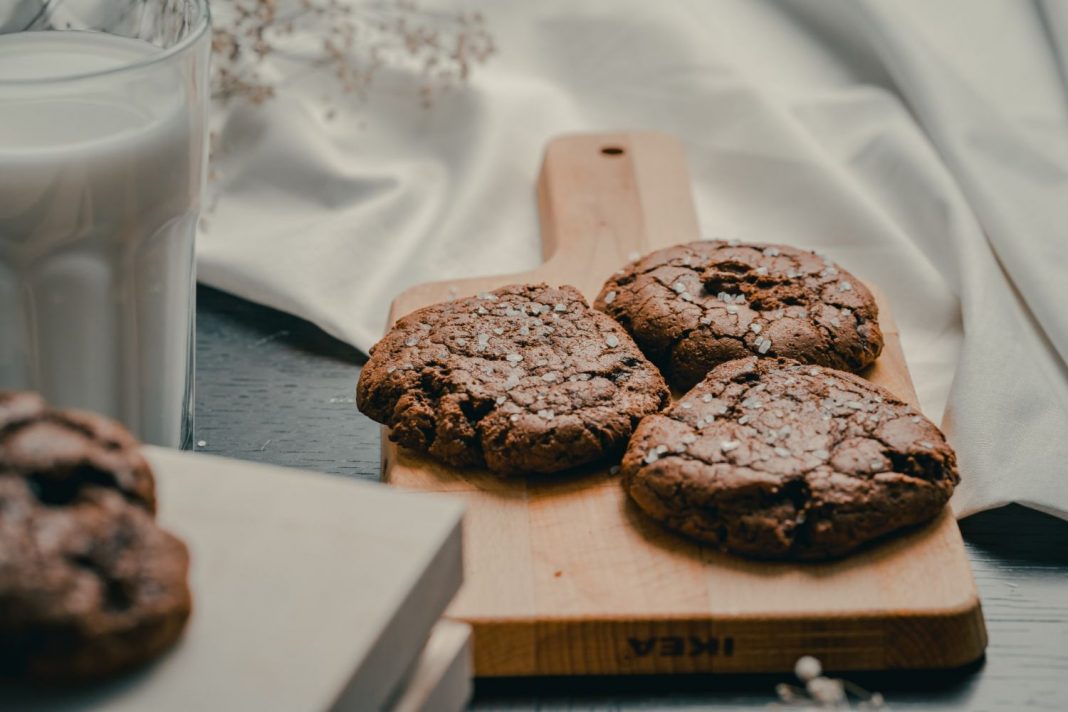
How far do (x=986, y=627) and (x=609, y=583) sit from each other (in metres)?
0.41

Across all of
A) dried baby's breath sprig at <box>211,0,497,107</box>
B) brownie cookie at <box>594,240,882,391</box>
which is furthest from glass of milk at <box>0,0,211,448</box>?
dried baby's breath sprig at <box>211,0,497,107</box>

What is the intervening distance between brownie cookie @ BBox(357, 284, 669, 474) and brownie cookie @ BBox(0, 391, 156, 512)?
59 centimetres

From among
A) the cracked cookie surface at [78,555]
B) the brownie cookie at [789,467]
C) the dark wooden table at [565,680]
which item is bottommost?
the dark wooden table at [565,680]

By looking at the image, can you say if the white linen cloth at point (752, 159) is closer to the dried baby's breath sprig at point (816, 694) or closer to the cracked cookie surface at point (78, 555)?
A: the dried baby's breath sprig at point (816, 694)

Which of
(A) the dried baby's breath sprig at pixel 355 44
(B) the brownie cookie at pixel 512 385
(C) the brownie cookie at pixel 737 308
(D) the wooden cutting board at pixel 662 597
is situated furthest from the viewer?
(A) the dried baby's breath sprig at pixel 355 44

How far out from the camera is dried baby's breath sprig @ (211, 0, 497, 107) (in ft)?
7.89

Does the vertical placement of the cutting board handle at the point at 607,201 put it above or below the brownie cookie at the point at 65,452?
below

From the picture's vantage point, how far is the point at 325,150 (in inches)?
94.2

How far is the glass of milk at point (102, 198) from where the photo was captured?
140cm

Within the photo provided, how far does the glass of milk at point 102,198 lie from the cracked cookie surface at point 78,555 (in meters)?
0.48

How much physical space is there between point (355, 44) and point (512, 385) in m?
1.19

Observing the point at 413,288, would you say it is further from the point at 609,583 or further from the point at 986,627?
the point at 986,627

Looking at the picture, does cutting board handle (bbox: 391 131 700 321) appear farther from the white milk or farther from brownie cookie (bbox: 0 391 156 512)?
brownie cookie (bbox: 0 391 156 512)

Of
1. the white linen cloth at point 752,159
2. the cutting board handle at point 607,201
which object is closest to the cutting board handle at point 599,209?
the cutting board handle at point 607,201
